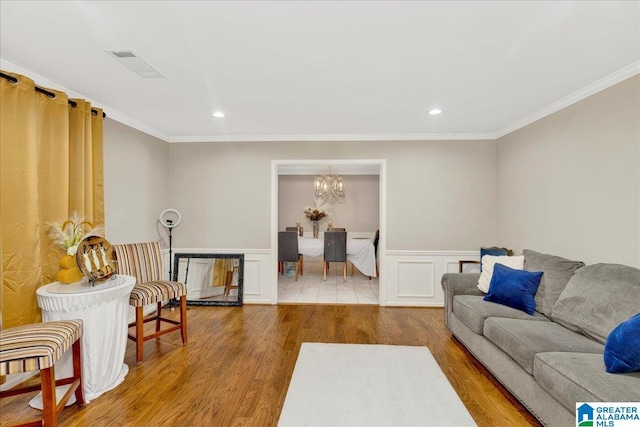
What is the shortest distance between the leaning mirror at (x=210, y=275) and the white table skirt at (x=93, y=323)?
2002mm

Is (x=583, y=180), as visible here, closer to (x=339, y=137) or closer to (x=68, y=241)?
(x=339, y=137)

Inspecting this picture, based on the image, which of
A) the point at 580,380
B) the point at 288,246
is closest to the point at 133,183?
the point at 288,246

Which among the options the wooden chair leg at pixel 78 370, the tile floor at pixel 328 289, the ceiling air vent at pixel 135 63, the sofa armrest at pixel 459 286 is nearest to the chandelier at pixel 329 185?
the tile floor at pixel 328 289

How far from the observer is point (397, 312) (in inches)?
164

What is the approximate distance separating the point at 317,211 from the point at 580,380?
6312 mm

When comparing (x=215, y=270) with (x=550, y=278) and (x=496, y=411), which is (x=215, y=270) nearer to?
(x=496, y=411)

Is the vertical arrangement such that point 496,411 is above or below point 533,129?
below

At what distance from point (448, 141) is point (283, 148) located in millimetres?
2354

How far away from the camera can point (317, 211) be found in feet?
25.2

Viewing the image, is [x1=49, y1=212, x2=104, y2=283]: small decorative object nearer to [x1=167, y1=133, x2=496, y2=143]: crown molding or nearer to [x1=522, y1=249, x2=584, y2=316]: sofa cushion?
[x1=167, y1=133, x2=496, y2=143]: crown molding

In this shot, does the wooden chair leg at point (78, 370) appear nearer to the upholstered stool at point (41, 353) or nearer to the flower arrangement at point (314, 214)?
the upholstered stool at point (41, 353)

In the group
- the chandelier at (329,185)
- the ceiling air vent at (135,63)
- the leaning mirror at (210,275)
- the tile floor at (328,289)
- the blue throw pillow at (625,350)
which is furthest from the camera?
the chandelier at (329,185)

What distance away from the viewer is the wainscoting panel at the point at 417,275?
14.3ft

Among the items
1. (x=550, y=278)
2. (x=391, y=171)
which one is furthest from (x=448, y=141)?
(x=550, y=278)
